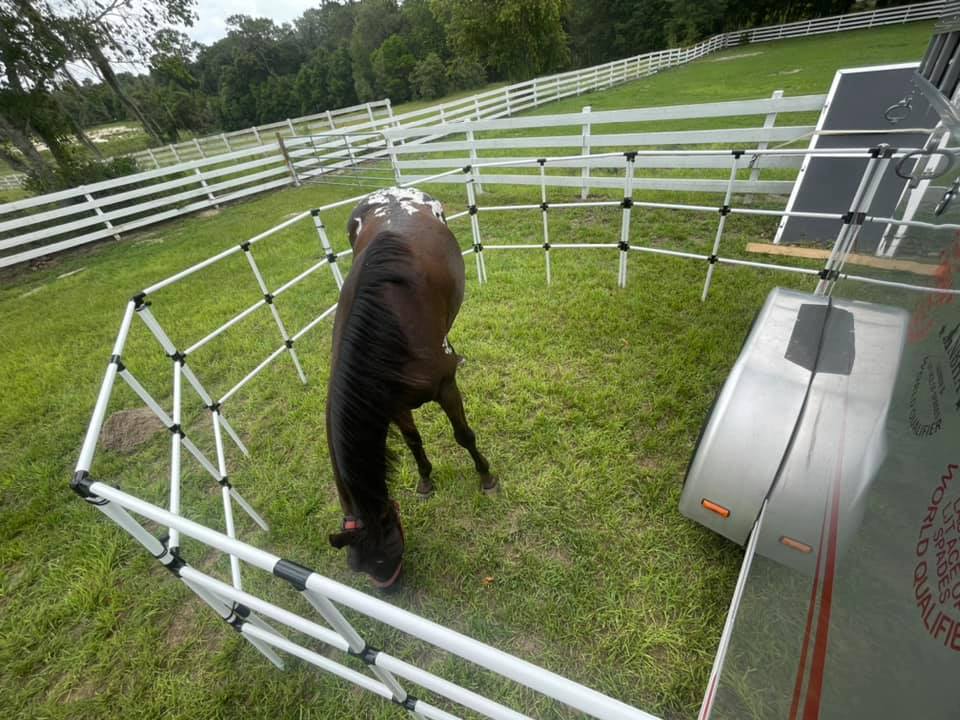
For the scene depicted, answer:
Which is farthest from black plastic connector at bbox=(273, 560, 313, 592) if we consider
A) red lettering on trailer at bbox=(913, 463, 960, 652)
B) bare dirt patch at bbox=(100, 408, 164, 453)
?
bare dirt patch at bbox=(100, 408, 164, 453)

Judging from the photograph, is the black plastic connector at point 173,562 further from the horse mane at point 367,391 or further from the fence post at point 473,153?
the fence post at point 473,153

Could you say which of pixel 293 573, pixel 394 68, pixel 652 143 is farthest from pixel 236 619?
pixel 394 68

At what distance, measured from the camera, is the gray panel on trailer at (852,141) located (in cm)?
322

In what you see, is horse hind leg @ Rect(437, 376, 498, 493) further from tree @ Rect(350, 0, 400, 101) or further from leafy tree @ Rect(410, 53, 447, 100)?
Answer: tree @ Rect(350, 0, 400, 101)

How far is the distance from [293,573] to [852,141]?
524 cm

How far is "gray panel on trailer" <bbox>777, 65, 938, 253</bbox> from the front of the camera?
322cm

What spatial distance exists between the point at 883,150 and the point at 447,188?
6517mm

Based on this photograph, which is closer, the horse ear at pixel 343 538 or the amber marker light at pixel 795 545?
the amber marker light at pixel 795 545

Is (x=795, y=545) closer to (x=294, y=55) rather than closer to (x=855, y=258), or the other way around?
(x=855, y=258)

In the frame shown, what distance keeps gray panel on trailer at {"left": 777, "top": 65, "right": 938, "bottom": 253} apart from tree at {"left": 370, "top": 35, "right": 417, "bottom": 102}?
127 ft

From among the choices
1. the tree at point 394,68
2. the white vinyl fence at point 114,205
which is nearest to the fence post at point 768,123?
the white vinyl fence at point 114,205

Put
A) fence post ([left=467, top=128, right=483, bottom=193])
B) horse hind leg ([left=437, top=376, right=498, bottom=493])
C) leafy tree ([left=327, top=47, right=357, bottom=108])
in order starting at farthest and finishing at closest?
1. leafy tree ([left=327, top=47, right=357, bottom=108])
2. fence post ([left=467, top=128, right=483, bottom=193])
3. horse hind leg ([left=437, top=376, right=498, bottom=493])

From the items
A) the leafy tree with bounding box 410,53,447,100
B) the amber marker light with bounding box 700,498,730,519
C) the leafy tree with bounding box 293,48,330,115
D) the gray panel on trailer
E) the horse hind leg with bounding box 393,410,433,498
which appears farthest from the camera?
the leafy tree with bounding box 293,48,330,115

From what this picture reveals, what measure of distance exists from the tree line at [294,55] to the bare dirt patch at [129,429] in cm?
902
